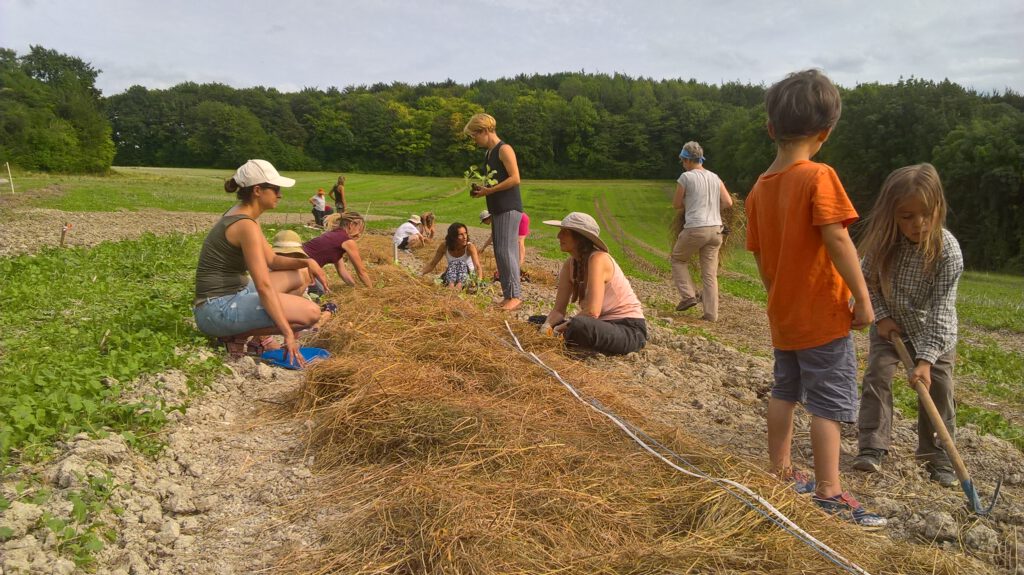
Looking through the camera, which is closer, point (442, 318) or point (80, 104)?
point (442, 318)

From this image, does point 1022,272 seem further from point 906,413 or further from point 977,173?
point 906,413

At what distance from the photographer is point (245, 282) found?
5059 millimetres

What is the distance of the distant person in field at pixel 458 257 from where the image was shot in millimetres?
8211

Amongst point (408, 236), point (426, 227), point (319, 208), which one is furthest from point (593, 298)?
point (319, 208)

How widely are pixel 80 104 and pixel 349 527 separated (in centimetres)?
6755

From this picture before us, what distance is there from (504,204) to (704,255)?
108 inches

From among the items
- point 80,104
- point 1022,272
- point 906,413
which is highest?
point 80,104

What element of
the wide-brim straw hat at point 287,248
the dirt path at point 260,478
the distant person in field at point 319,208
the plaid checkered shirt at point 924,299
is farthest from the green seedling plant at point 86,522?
the distant person in field at point 319,208

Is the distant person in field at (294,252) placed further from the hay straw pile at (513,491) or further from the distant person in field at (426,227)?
the distant person in field at (426,227)

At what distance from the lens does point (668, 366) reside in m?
5.34

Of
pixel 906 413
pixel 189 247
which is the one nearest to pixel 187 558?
pixel 906 413

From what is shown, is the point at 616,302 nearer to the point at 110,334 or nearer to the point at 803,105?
the point at 803,105

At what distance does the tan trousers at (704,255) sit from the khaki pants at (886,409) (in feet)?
14.1

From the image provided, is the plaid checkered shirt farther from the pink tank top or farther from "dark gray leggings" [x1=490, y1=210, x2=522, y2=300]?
"dark gray leggings" [x1=490, y1=210, x2=522, y2=300]
